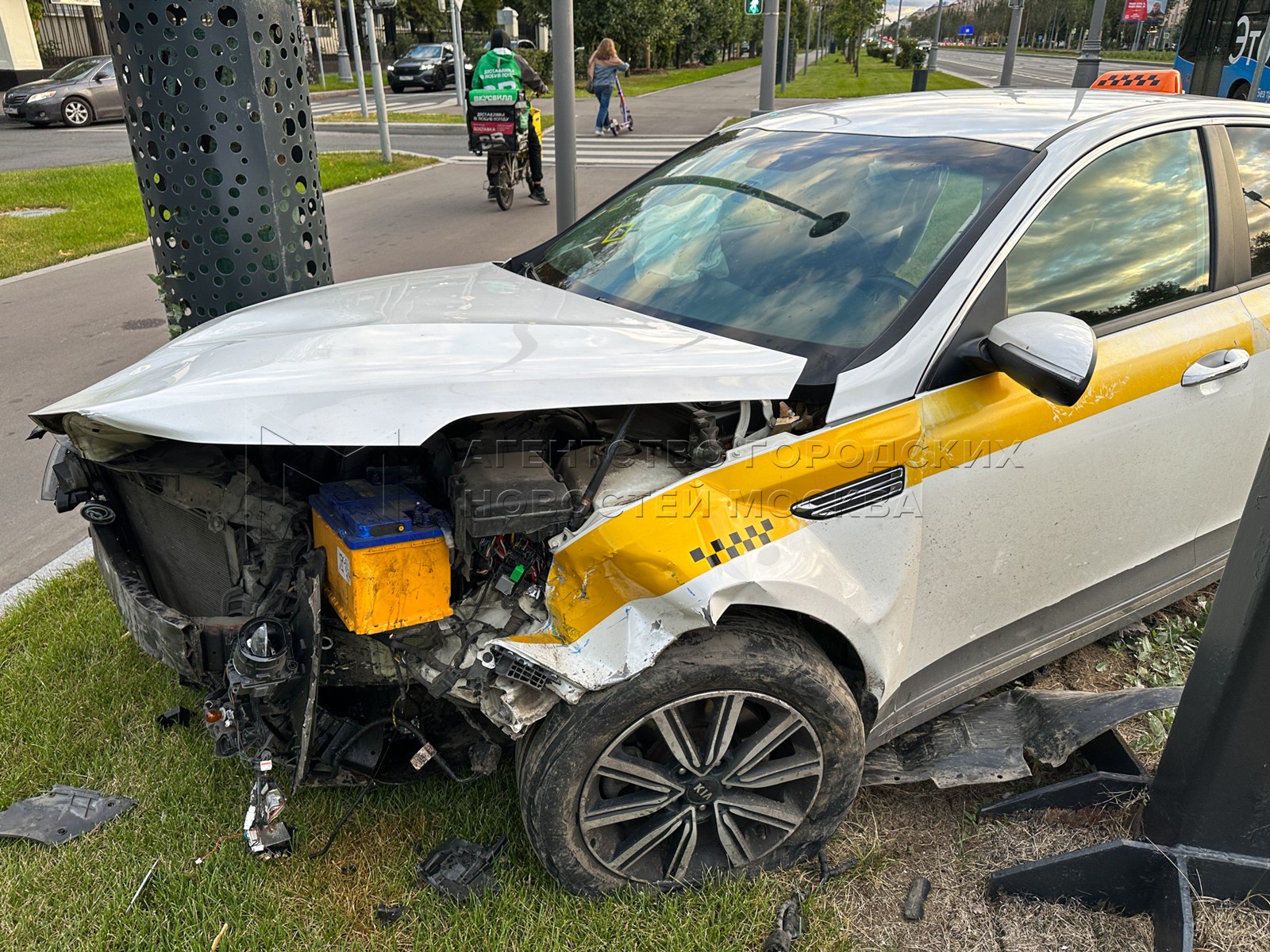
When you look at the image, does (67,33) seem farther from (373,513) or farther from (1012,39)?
(373,513)

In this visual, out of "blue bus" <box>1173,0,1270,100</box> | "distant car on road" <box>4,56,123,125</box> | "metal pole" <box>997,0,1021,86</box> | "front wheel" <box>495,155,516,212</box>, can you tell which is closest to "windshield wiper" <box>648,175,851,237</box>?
"front wheel" <box>495,155,516,212</box>

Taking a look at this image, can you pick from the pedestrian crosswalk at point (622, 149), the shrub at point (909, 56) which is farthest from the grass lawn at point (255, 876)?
the shrub at point (909, 56)

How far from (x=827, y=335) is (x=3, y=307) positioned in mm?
7955

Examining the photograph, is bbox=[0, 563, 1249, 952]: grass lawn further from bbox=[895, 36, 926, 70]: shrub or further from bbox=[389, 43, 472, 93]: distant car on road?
bbox=[895, 36, 926, 70]: shrub

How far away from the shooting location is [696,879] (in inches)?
93.3

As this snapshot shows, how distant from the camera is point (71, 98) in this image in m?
19.1

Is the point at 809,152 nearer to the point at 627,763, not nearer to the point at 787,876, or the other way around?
the point at 627,763

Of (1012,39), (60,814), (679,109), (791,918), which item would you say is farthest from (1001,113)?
(679,109)

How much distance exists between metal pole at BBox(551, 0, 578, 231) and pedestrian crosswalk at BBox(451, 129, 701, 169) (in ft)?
26.1

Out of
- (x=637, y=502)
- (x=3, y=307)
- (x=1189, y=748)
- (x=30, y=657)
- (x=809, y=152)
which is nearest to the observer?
(x=637, y=502)

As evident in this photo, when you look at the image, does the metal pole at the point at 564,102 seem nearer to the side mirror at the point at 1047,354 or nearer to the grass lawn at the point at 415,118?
the side mirror at the point at 1047,354

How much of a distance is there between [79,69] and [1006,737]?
930 inches

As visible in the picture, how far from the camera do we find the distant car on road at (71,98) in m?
18.8

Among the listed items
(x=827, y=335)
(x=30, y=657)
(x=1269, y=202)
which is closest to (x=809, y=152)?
(x=827, y=335)
